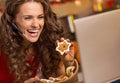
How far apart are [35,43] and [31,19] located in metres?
0.22

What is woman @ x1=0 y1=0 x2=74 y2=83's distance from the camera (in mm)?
1402

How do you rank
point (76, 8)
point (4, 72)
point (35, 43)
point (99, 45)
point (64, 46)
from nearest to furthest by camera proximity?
point (99, 45)
point (64, 46)
point (4, 72)
point (35, 43)
point (76, 8)

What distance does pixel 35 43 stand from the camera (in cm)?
158

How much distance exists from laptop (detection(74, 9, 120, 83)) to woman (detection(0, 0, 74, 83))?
0.91ft

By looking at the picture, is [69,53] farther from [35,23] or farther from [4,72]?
[4,72]

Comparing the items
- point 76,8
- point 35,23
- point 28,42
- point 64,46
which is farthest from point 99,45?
point 76,8

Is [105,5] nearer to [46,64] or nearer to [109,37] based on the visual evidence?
[46,64]

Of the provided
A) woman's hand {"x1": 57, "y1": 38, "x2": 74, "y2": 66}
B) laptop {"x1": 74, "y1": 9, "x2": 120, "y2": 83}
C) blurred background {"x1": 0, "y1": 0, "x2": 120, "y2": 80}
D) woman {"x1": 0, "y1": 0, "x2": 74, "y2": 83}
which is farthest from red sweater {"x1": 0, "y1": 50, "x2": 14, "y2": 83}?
blurred background {"x1": 0, "y1": 0, "x2": 120, "y2": 80}

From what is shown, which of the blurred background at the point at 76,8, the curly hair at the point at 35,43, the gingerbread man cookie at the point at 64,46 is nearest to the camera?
the gingerbread man cookie at the point at 64,46

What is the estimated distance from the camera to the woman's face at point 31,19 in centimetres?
139

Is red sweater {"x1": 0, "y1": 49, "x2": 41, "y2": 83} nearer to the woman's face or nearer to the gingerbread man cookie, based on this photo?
the woman's face

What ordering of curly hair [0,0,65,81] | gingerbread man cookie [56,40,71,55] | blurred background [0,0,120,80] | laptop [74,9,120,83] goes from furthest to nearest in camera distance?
blurred background [0,0,120,80]
curly hair [0,0,65,81]
gingerbread man cookie [56,40,71,55]
laptop [74,9,120,83]

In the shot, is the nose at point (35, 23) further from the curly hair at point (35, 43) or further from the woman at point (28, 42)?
the curly hair at point (35, 43)

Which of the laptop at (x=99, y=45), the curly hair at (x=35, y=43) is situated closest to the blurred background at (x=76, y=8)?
the curly hair at (x=35, y=43)
